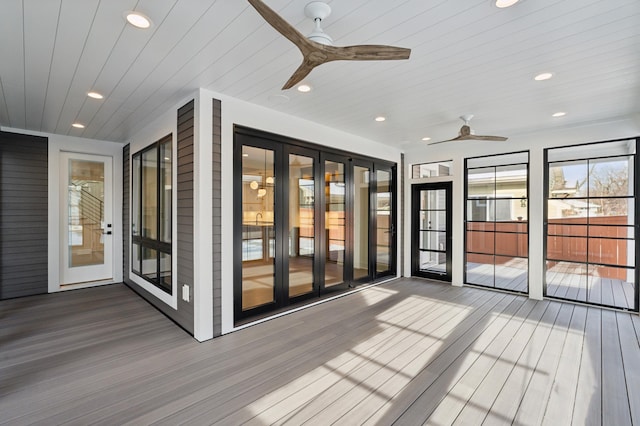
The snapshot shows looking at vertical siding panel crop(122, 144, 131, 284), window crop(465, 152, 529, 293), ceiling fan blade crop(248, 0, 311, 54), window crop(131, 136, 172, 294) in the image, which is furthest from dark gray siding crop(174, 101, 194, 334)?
window crop(465, 152, 529, 293)

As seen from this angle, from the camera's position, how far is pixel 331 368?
2717mm

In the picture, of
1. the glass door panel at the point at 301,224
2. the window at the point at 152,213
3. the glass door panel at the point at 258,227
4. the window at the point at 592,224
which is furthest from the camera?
the window at the point at 592,224

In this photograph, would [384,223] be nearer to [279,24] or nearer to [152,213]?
[152,213]

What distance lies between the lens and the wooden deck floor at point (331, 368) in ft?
7.00

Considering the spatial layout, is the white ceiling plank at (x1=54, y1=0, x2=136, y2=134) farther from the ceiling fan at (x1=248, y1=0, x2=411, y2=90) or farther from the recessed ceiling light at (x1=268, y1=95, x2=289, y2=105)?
the recessed ceiling light at (x1=268, y1=95, x2=289, y2=105)

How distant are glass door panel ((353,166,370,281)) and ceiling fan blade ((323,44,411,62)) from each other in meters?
3.47

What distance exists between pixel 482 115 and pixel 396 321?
3.12 m

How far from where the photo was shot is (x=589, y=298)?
4.66m

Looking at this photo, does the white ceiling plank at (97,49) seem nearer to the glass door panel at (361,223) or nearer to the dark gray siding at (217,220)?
the dark gray siding at (217,220)

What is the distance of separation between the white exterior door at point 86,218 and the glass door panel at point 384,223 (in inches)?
210

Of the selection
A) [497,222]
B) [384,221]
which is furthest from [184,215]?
[497,222]

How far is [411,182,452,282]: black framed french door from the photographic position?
599cm

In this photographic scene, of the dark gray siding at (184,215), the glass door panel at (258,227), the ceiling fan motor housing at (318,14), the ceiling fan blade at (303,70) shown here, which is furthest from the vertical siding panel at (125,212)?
the ceiling fan motor housing at (318,14)

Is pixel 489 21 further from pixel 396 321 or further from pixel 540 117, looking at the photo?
pixel 396 321
